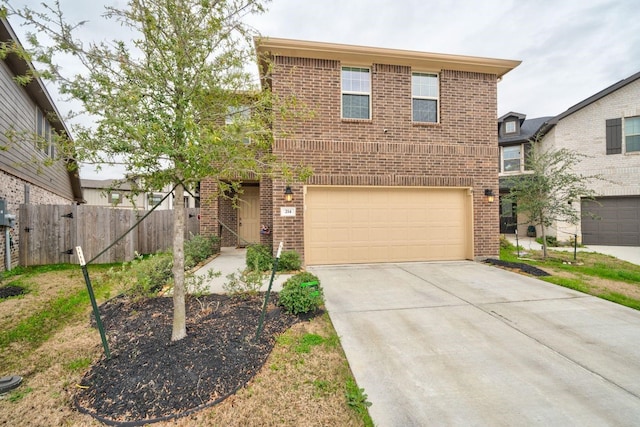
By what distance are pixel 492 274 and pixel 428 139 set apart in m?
3.81

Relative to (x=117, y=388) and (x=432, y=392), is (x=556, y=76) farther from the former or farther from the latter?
(x=117, y=388)

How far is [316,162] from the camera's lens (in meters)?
7.02

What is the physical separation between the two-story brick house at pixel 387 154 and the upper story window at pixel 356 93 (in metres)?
0.03

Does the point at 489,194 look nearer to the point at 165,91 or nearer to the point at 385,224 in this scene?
the point at 385,224

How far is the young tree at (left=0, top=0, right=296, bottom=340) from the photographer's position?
2562mm

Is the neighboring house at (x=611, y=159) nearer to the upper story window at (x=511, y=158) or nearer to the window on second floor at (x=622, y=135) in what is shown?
the window on second floor at (x=622, y=135)

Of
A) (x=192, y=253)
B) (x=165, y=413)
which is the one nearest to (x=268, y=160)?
(x=165, y=413)

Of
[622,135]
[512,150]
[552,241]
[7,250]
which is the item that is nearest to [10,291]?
[7,250]

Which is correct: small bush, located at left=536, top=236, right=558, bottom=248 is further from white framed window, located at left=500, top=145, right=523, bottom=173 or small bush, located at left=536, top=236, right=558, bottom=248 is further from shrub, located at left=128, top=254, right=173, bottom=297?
shrub, located at left=128, top=254, right=173, bottom=297

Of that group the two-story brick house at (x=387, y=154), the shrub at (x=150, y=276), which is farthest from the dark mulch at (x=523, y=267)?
the shrub at (x=150, y=276)

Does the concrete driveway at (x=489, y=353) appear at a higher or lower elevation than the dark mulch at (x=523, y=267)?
lower

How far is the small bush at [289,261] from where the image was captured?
6.38 metres

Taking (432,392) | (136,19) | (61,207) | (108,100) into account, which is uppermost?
(136,19)

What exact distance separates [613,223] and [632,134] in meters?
3.72
